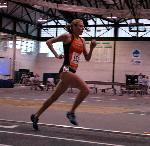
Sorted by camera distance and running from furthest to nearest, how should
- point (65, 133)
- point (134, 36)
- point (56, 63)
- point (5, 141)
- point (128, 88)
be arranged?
point (56, 63), point (134, 36), point (128, 88), point (65, 133), point (5, 141)

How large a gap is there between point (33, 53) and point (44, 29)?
3.00 m

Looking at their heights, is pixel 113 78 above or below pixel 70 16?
below

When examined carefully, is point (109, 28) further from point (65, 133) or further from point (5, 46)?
point (65, 133)

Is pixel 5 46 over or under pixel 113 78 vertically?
over

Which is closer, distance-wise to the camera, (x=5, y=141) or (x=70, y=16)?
(x=5, y=141)

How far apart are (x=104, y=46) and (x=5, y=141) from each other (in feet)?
125

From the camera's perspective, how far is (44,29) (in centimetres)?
4700

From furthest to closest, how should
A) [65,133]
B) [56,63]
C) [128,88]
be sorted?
[56,63] < [128,88] < [65,133]

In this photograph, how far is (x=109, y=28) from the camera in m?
43.6

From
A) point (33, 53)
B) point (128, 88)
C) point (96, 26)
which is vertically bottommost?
point (128, 88)

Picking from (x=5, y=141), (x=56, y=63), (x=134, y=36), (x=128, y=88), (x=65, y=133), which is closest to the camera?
(x=5, y=141)

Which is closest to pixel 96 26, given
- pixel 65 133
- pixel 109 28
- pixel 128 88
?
pixel 109 28

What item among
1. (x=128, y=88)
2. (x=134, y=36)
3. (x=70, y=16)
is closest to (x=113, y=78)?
(x=134, y=36)

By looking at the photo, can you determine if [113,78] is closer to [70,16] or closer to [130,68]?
[130,68]
